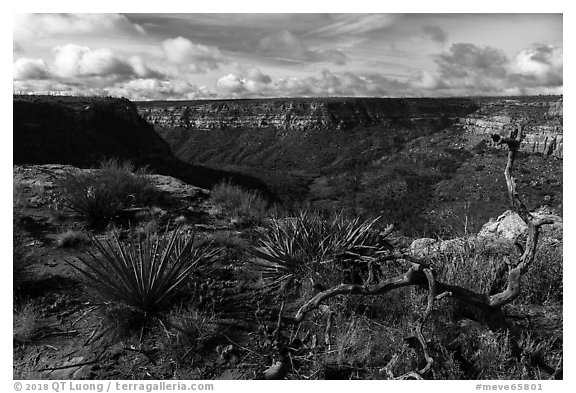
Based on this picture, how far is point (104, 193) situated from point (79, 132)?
5099cm

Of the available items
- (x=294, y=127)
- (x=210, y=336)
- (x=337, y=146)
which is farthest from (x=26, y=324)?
(x=294, y=127)

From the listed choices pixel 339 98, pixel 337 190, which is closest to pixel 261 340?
pixel 337 190

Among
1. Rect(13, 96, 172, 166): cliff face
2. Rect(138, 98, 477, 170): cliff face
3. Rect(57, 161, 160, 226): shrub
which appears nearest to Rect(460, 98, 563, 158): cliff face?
Rect(138, 98, 477, 170): cliff face

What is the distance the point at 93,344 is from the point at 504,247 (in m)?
4.72

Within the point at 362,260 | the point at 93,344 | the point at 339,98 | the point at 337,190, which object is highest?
the point at 339,98

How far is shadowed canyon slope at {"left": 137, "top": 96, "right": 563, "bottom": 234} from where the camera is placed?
4172 centimetres

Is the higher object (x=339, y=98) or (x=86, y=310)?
(x=339, y=98)

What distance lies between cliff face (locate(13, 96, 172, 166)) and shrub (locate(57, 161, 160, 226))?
32.9m

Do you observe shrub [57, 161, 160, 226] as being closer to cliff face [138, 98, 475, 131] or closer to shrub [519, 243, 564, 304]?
shrub [519, 243, 564, 304]

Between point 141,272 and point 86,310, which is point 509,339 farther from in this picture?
point 86,310

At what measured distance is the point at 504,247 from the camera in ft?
17.5

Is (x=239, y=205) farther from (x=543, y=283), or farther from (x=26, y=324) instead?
(x=543, y=283)

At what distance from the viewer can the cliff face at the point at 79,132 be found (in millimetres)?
42281

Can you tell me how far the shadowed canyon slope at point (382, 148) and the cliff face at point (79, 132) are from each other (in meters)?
15.0
